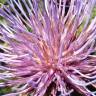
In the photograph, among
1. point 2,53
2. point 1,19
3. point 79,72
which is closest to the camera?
point 79,72

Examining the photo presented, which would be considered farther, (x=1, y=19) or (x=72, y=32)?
(x=1, y=19)

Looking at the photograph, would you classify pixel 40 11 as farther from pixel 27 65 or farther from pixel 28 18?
pixel 27 65

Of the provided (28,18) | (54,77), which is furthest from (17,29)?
(54,77)

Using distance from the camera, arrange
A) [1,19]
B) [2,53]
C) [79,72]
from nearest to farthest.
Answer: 1. [79,72]
2. [2,53]
3. [1,19]

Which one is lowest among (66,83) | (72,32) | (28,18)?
(66,83)

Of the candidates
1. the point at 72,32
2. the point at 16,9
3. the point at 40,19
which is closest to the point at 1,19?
the point at 16,9

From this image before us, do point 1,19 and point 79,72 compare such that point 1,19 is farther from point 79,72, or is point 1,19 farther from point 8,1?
point 79,72

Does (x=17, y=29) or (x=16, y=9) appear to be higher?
(x=16, y=9)
